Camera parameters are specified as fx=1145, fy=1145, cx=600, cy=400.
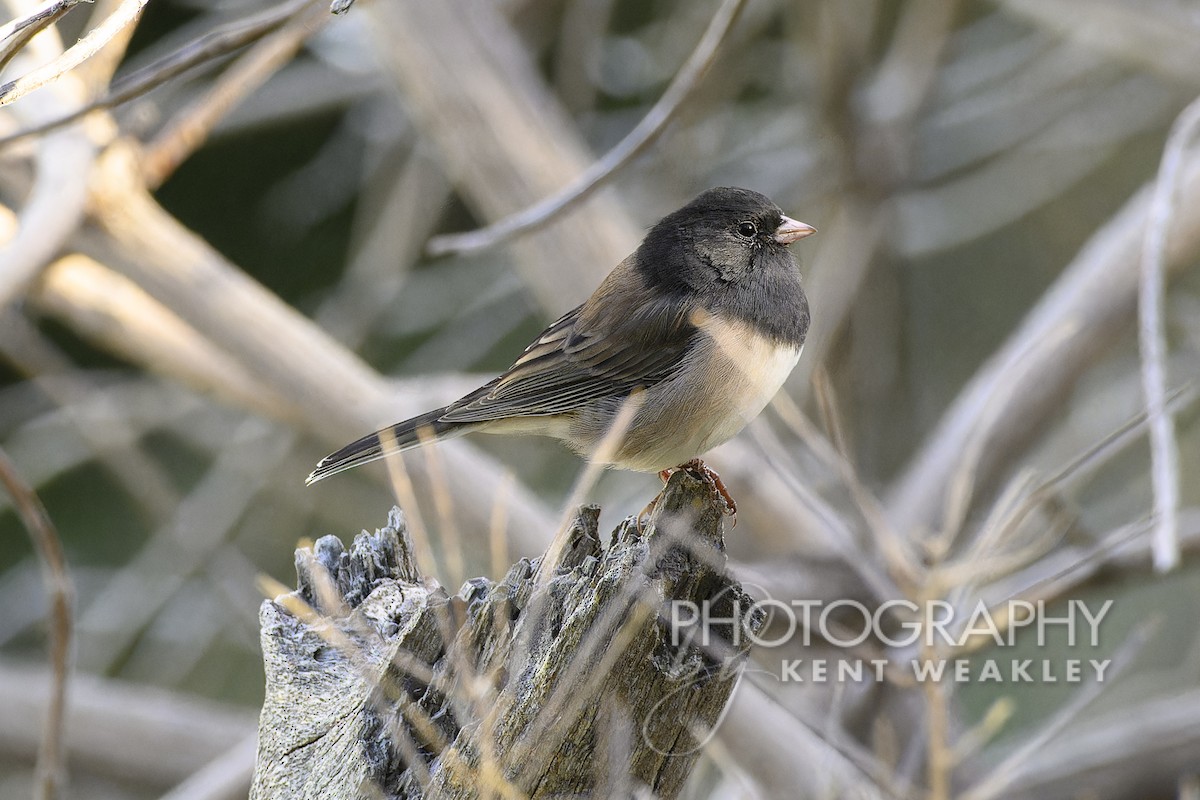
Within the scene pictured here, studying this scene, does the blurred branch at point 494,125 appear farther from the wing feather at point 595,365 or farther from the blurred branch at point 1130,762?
the blurred branch at point 1130,762

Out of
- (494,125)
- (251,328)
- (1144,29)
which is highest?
(1144,29)

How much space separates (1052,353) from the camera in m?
3.16

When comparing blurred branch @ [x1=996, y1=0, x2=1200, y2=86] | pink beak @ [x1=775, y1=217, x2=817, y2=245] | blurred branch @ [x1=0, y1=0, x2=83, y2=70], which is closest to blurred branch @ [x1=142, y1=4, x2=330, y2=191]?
pink beak @ [x1=775, y1=217, x2=817, y2=245]

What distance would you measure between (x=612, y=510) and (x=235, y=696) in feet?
8.34

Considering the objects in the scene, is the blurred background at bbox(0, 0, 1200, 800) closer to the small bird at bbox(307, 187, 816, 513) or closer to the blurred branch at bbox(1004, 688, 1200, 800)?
the blurred branch at bbox(1004, 688, 1200, 800)

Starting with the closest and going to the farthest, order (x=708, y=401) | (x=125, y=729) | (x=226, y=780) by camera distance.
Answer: (x=708, y=401), (x=226, y=780), (x=125, y=729)

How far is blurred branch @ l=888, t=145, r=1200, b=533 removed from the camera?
3.05m

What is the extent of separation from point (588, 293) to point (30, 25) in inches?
83.3

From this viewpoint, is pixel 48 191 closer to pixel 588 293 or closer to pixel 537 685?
pixel 588 293

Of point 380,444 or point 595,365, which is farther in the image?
point 595,365

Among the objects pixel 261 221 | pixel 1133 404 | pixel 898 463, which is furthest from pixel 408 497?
pixel 261 221

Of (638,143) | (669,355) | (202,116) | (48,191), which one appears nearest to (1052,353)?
(669,355)

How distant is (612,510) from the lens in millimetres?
3539

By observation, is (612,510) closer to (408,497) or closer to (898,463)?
(898,463)
